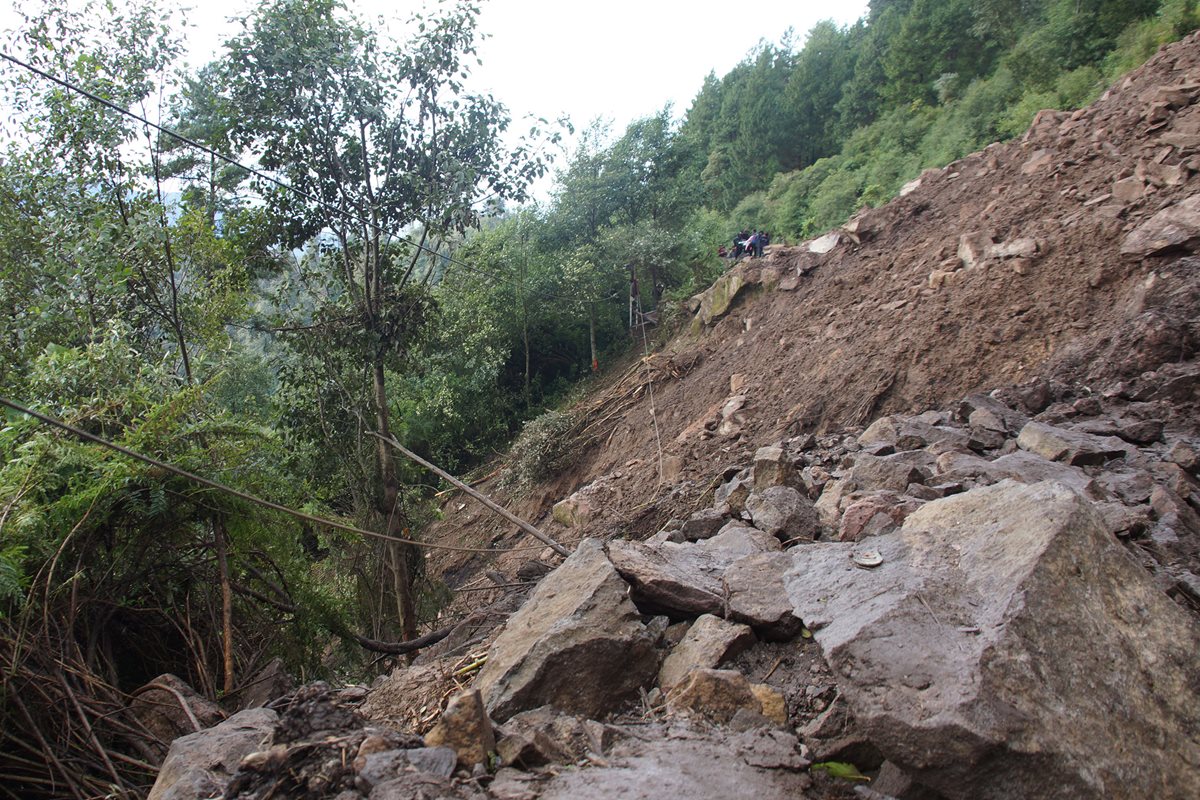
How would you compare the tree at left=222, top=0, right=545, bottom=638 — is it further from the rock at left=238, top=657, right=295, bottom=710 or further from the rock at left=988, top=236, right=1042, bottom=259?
the rock at left=988, top=236, right=1042, bottom=259

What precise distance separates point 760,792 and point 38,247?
8.35 meters

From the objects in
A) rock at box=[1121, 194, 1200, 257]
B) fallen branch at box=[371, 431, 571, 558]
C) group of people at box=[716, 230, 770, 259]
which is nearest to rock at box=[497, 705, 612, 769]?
fallen branch at box=[371, 431, 571, 558]

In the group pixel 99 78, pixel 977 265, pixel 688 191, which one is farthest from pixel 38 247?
pixel 688 191

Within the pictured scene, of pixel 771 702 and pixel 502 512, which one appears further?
pixel 502 512

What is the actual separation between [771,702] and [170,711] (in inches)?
108

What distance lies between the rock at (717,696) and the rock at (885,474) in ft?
6.61

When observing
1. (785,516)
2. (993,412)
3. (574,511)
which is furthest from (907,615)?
(574,511)

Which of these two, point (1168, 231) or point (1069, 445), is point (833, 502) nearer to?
point (1069, 445)

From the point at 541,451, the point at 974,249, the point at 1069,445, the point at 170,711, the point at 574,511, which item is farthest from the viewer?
the point at 541,451

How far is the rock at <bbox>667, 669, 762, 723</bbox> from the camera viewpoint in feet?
8.27

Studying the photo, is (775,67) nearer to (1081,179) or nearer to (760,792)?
(1081,179)

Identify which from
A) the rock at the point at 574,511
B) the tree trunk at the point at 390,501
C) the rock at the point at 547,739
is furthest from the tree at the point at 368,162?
the rock at the point at 547,739

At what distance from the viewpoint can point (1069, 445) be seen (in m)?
4.32

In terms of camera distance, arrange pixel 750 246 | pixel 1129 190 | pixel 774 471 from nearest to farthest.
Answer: pixel 774 471 < pixel 1129 190 < pixel 750 246
